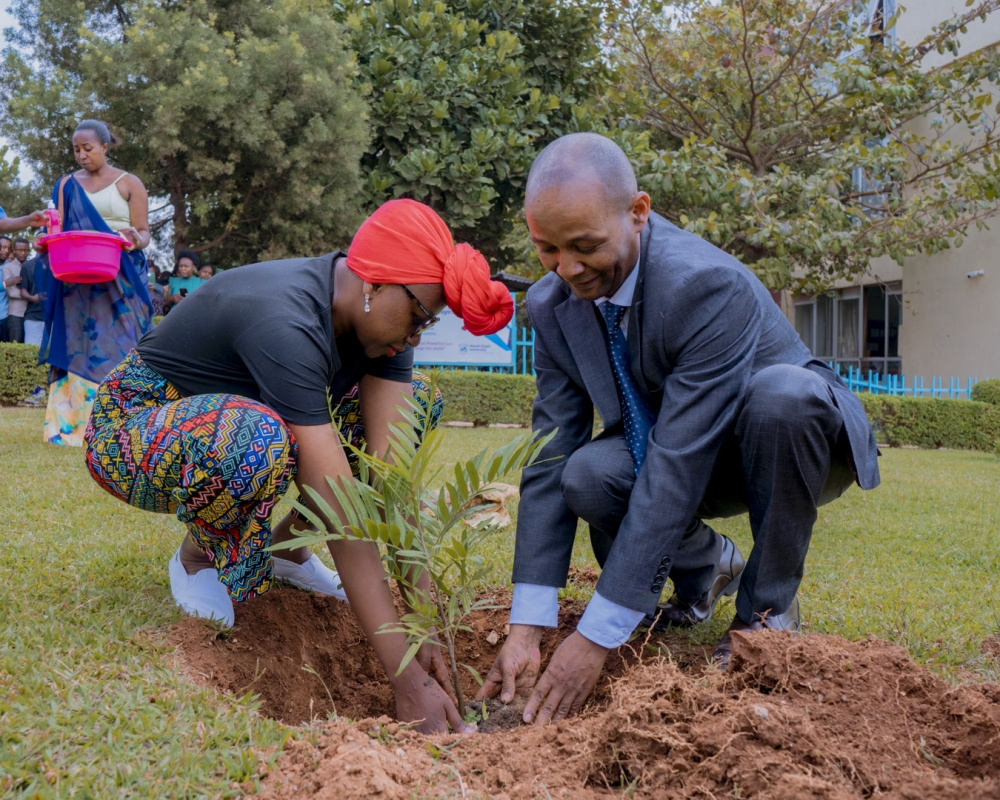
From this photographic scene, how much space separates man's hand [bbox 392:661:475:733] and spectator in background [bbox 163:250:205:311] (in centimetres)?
922

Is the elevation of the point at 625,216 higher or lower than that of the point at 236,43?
lower

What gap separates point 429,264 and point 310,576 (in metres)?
1.40

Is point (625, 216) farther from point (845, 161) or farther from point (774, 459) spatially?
point (845, 161)

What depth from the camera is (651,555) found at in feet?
7.42

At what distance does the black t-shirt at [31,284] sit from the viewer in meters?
10.3

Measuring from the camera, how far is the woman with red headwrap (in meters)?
2.35

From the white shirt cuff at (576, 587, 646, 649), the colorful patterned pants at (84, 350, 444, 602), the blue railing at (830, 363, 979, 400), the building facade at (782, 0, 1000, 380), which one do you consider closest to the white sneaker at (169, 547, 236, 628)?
the colorful patterned pants at (84, 350, 444, 602)

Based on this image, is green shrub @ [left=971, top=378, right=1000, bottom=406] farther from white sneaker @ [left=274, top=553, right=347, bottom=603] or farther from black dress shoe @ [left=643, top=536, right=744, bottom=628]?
white sneaker @ [left=274, top=553, right=347, bottom=603]

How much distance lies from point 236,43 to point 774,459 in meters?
12.9

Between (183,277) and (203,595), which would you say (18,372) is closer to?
(183,277)

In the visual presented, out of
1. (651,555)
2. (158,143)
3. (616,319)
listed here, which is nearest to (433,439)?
(651,555)

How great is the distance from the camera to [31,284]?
1102 centimetres

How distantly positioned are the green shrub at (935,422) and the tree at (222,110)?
856 cm

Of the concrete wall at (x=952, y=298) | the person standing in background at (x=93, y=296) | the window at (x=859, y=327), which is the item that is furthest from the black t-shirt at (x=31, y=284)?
the concrete wall at (x=952, y=298)
